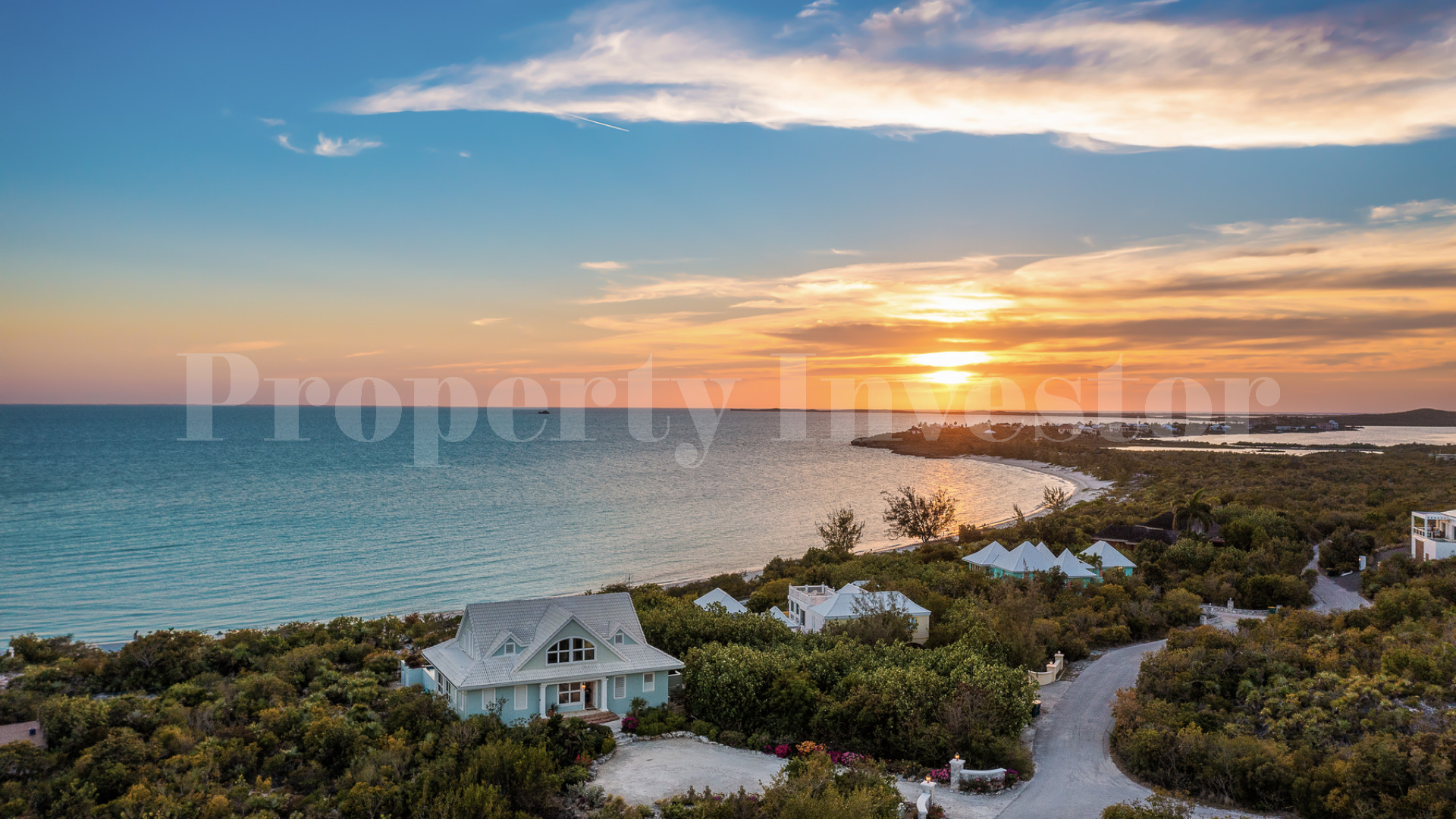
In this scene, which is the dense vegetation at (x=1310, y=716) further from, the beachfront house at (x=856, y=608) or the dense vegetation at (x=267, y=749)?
the dense vegetation at (x=267, y=749)

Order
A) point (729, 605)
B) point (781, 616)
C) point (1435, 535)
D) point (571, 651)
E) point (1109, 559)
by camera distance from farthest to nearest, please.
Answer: point (1109, 559), point (1435, 535), point (781, 616), point (729, 605), point (571, 651)

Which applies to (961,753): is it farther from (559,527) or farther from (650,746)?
(559,527)

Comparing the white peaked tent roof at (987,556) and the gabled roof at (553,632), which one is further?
the white peaked tent roof at (987,556)

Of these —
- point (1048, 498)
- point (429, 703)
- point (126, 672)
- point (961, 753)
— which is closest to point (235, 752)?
point (429, 703)

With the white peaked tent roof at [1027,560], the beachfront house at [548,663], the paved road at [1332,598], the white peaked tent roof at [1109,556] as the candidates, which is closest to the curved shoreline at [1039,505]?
the white peaked tent roof at [1027,560]

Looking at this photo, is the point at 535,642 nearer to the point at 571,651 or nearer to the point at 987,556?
the point at 571,651

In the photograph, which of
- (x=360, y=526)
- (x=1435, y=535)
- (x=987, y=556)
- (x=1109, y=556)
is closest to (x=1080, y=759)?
(x=987, y=556)
